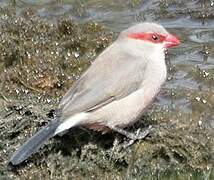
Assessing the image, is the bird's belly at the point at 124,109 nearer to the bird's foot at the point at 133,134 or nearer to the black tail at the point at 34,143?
the bird's foot at the point at 133,134

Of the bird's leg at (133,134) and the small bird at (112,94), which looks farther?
the bird's leg at (133,134)

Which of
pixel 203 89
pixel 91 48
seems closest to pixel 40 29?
pixel 91 48

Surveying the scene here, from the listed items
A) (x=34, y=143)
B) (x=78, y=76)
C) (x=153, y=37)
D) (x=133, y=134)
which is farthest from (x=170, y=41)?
(x=78, y=76)

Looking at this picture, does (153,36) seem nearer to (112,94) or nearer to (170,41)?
(170,41)

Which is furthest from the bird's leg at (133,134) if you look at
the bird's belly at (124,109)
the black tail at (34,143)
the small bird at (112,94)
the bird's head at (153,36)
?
the bird's head at (153,36)

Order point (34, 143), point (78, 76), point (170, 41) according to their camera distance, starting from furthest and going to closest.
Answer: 1. point (78, 76)
2. point (170, 41)
3. point (34, 143)

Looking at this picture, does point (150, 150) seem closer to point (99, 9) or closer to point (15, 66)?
point (15, 66)
